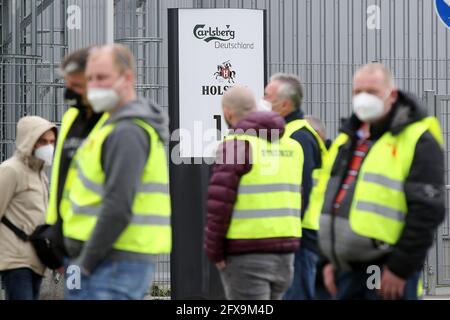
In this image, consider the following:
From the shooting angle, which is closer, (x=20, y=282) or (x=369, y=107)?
(x=369, y=107)

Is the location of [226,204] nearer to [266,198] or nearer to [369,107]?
[266,198]

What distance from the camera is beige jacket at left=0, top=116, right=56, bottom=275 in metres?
8.98

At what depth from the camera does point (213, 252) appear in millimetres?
8367

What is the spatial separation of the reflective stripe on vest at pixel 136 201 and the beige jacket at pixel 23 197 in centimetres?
219

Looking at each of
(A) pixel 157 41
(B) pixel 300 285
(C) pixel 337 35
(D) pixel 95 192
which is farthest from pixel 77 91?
(C) pixel 337 35

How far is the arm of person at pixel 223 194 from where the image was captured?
8297mm

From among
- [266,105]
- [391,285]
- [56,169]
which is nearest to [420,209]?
[391,285]

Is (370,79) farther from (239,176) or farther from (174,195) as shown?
(174,195)

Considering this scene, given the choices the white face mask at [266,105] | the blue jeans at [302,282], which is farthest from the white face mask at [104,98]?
the white face mask at [266,105]

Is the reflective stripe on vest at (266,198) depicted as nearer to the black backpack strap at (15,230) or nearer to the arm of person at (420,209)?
the black backpack strap at (15,230)

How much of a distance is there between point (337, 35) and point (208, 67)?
8.50ft

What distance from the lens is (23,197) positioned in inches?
358

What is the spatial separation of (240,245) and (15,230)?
63.0 inches

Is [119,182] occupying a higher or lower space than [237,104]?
lower
